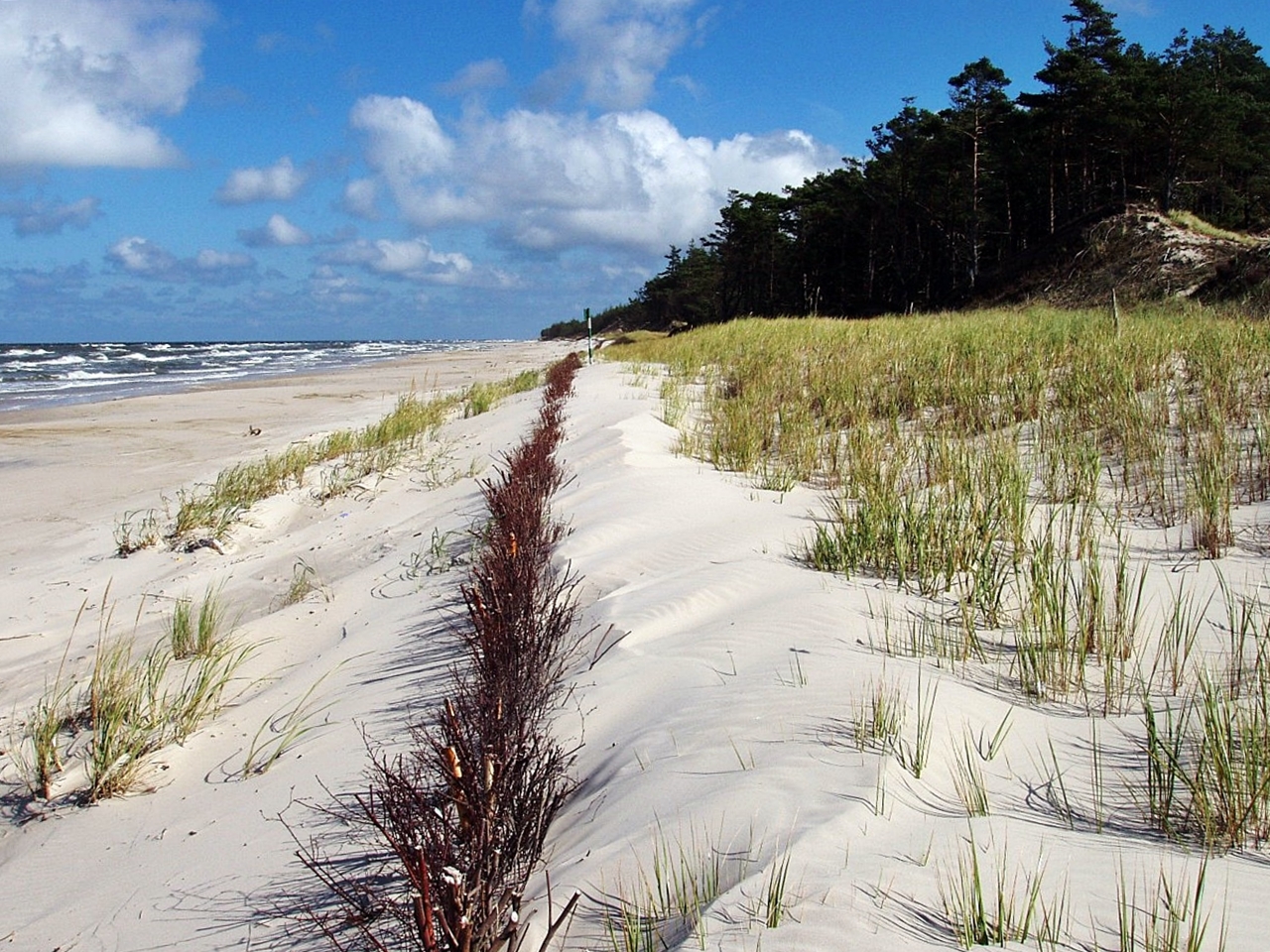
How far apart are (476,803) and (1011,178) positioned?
127 ft

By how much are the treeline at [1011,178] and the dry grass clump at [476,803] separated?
23275 mm

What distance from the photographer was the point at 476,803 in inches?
65.6

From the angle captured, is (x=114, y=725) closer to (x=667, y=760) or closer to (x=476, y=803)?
(x=476, y=803)

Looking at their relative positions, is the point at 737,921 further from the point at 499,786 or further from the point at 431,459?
the point at 431,459

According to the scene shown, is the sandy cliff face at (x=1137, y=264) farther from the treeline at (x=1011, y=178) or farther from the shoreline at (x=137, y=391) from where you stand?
the shoreline at (x=137, y=391)

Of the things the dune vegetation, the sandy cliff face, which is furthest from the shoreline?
the sandy cliff face

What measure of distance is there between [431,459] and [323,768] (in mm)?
6227

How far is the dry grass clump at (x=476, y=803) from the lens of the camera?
4.80 feet

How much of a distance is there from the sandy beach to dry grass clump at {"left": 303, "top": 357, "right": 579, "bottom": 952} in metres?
0.10

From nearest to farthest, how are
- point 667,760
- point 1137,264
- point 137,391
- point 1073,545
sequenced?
point 667,760, point 1073,545, point 1137,264, point 137,391

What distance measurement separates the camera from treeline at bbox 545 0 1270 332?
24391 mm

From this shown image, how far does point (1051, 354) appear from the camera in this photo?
7.69 meters

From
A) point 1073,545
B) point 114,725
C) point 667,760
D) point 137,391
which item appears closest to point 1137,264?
point 1073,545

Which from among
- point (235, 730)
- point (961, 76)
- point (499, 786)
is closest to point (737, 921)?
point (499, 786)
